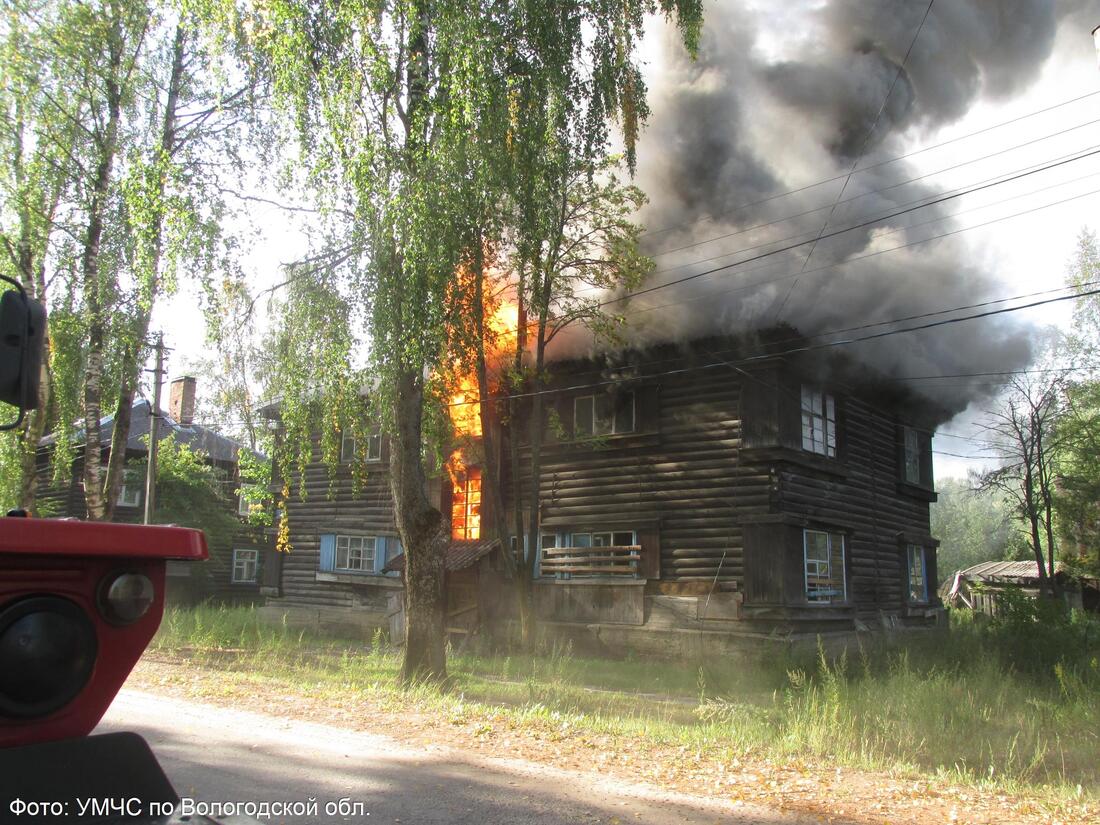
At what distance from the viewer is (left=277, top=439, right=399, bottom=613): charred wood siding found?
67.9 ft

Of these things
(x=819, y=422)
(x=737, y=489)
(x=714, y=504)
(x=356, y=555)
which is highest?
(x=819, y=422)

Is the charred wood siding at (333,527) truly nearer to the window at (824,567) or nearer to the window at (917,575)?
the window at (824,567)

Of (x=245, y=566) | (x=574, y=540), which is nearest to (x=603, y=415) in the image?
(x=574, y=540)

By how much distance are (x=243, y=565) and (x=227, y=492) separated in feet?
11.7

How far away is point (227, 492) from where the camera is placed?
1379 inches

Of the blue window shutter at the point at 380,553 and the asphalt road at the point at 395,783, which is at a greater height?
the blue window shutter at the point at 380,553

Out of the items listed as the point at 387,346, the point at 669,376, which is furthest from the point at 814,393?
the point at 387,346

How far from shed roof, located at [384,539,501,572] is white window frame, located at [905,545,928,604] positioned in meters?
10.4

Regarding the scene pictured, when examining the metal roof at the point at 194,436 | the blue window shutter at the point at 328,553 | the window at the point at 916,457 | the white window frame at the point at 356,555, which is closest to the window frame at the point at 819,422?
the window at the point at 916,457

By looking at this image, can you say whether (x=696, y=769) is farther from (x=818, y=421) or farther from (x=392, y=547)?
(x=392, y=547)

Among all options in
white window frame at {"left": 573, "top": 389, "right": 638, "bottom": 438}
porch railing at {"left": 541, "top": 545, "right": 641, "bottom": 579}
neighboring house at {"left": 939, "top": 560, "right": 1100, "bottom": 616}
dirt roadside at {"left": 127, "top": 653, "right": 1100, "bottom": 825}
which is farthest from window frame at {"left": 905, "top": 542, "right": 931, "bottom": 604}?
dirt roadside at {"left": 127, "top": 653, "right": 1100, "bottom": 825}

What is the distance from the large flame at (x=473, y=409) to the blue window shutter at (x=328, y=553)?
12.7 feet

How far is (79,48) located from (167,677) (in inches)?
450

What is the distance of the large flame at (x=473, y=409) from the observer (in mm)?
14594
